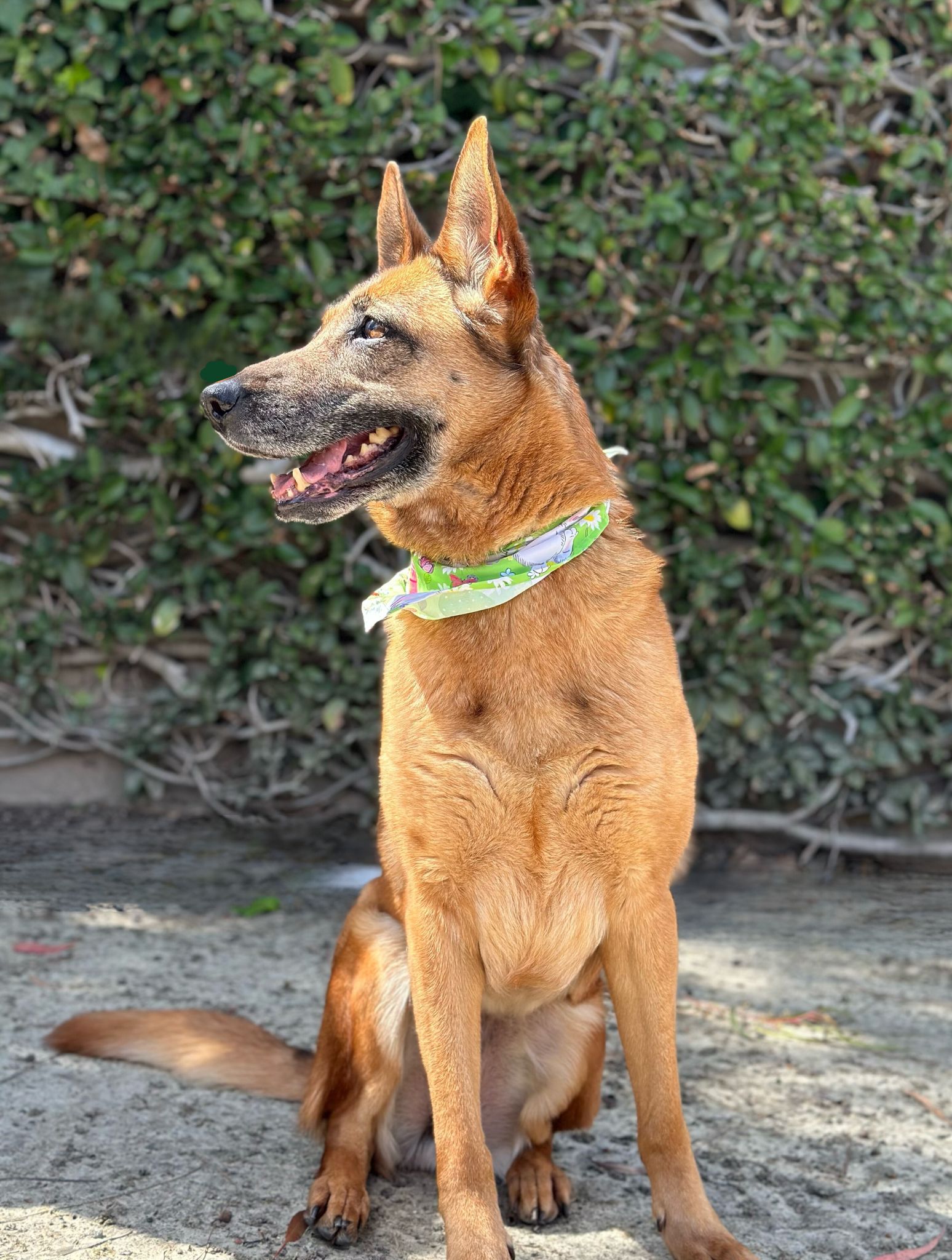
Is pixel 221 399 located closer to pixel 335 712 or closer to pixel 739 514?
pixel 335 712

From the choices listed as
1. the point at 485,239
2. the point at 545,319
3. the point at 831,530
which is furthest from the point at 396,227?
the point at 831,530

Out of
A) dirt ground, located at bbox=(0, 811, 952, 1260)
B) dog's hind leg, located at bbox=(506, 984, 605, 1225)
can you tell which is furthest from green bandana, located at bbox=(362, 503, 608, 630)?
dirt ground, located at bbox=(0, 811, 952, 1260)

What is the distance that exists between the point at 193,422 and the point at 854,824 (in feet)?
10.4

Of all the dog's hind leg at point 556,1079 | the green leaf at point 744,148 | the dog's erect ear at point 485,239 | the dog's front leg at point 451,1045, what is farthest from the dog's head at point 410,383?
the green leaf at point 744,148

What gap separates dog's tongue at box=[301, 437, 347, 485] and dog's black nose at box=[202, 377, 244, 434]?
192mm

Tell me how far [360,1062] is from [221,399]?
1.38 m

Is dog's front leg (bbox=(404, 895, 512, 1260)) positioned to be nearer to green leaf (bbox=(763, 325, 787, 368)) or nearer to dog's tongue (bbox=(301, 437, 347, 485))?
dog's tongue (bbox=(301, 437, 347, 485))

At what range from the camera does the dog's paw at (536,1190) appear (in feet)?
8.48

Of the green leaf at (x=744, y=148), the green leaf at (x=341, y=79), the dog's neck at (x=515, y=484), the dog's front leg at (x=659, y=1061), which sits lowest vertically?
the dog's front leg at (x=659, y=1061)

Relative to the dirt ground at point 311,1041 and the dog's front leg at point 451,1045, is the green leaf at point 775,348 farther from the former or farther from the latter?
the dog's front leg at point 451,1045

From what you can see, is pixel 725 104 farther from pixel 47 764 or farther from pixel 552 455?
pixel 47 764

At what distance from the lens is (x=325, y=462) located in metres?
2.57

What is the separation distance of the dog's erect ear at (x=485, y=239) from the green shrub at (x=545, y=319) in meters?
2.16

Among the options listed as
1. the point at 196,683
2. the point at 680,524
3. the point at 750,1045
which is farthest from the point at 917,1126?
the point at 196,683
